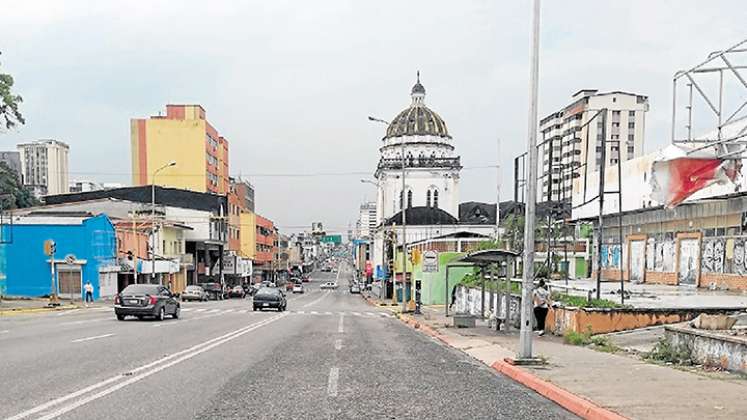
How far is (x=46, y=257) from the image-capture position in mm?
43500

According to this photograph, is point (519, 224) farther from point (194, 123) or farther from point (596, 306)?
point (194, 123)

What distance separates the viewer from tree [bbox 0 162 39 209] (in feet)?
186

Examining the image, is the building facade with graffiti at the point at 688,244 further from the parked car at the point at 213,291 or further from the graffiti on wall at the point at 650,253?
the parked car at the point at 213,291

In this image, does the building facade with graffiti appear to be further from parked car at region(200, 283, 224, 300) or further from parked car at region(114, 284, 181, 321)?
parked car at region(200, 283, 224, 300)

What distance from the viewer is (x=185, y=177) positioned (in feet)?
273

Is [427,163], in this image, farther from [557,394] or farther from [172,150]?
[557,394]

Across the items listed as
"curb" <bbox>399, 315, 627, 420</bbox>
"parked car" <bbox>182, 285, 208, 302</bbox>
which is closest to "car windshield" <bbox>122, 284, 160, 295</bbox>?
"curb" <bbox>399, 315, 627, 420</bbox>

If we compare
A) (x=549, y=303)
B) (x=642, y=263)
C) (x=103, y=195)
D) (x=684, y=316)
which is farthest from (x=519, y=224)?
(x=103, y=195)

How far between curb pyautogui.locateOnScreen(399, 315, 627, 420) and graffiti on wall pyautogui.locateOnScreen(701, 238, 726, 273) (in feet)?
46.6

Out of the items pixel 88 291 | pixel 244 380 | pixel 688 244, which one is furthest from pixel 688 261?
pixel 88 291

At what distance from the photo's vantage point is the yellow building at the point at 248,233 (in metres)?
101

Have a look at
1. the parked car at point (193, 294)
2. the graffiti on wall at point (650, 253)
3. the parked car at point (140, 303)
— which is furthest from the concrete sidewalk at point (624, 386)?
the parked car at point (193, 294)

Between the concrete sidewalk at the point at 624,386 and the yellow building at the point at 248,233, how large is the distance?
290 ft

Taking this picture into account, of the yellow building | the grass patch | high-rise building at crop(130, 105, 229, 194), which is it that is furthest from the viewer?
the yellow building
